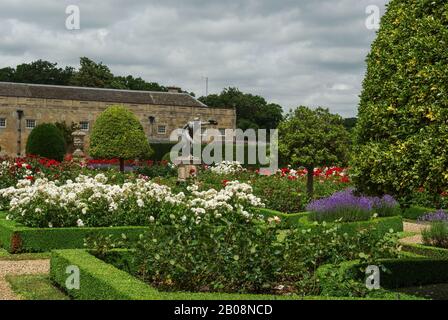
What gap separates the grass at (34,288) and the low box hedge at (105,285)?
0.13 metres

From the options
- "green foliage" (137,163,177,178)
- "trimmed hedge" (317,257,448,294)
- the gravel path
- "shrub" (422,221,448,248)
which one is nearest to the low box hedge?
the gravel path

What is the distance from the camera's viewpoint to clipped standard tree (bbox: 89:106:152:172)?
29.5 meters

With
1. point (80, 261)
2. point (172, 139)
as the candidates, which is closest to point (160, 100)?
point (172, 139)

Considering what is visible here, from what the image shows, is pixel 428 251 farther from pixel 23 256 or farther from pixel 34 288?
pixel 23 256

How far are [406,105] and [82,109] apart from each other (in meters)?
39.7

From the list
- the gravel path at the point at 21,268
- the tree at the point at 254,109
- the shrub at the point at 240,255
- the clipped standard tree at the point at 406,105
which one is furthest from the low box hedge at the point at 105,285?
the tree at the point at 254,109

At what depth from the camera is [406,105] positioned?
24.3 feet

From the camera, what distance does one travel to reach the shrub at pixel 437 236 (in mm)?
11328

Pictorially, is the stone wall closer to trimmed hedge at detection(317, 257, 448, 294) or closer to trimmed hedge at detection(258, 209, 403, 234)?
trimmed hedge at detection(258, 209, 403, 234)

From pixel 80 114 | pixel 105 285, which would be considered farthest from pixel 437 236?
pixel 80 114

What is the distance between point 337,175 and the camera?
21.2 meters

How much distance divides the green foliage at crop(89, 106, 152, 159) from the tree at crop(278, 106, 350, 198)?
42.7ft
